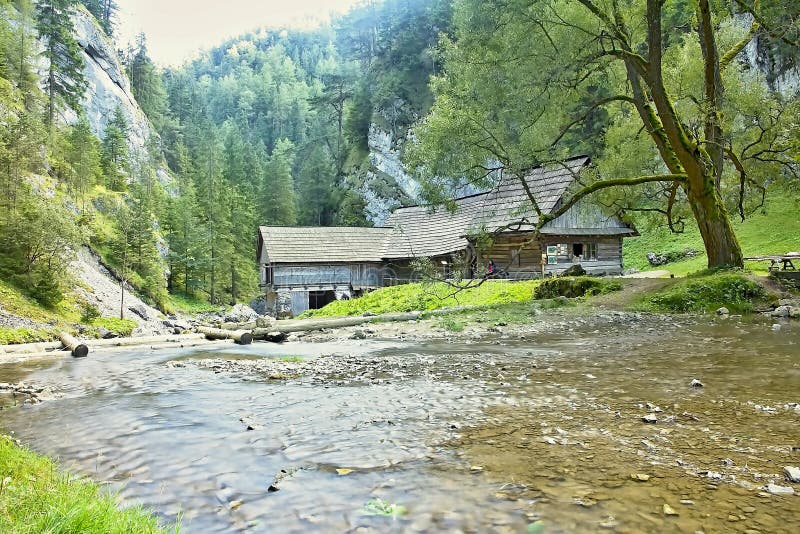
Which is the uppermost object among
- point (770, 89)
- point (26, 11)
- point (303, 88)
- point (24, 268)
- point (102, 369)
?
point (303, 88)

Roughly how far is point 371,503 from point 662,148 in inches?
677

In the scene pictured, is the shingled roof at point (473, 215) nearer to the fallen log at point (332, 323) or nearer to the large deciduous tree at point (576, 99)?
the large deciduous tree at point (576, 99)

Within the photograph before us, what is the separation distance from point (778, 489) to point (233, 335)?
1511 centimetres

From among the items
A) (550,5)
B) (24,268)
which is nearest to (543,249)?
(550,5)

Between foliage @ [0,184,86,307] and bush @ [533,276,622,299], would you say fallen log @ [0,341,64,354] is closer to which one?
foliage @ [0,184,86,307]

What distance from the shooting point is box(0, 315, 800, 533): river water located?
125 inches

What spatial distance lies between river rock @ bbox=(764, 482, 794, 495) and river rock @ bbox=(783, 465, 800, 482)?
0.50ft

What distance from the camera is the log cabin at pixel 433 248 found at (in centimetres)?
3028

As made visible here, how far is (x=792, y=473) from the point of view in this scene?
3461 mm

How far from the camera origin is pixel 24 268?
2328 cm

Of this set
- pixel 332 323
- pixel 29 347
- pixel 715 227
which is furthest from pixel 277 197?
pixel 715 227

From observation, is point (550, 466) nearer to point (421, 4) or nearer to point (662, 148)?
point (662, 148)

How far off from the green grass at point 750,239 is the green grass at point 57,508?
86.4 ft

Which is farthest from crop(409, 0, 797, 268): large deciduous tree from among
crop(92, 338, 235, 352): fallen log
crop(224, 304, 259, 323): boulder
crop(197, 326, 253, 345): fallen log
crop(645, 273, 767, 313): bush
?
crop(224, 304, 259, 323): boulder
